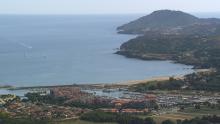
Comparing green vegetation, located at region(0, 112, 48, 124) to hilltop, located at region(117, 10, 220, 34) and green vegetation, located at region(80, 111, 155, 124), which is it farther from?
hilltop, located at region(117, 10, 220, 34)

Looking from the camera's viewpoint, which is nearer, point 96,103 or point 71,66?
point 96,103

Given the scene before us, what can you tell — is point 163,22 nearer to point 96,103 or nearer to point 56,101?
point 56,101

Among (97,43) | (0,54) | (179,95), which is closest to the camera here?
(179,95)

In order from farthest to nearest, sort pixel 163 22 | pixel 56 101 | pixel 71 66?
1. pixel 163 22
2. pixel 71 66
3. pixel 56 101

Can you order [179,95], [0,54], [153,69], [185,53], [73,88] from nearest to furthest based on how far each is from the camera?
[179,95], [73,88], [153,69], [185,53], [0,54]

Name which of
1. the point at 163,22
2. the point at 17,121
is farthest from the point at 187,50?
the point at 163,22

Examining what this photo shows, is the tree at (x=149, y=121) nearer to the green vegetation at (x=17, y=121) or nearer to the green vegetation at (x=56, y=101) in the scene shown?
the green vegetation at (x=17, y=121)

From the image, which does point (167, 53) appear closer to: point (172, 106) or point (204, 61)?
point (204, 61)

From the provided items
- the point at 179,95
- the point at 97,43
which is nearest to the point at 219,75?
the point at 179,95

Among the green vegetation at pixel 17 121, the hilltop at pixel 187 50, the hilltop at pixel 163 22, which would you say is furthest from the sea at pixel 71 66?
the hilltop at pixel 163 22

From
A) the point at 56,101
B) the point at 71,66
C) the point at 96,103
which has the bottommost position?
the point at 96,103

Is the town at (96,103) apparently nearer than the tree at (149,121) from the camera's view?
No
